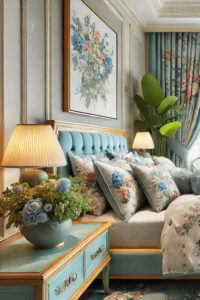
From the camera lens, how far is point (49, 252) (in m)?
1.65

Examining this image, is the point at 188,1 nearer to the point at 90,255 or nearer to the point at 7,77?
the point at 7,77

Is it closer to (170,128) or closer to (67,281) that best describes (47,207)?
(67,281)

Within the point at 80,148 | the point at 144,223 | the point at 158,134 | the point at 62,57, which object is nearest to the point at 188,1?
the point at 158,134

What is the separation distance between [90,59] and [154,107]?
1958 millimetres

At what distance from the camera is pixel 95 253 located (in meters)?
2.05

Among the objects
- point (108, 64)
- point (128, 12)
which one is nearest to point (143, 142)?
point (108, 64)

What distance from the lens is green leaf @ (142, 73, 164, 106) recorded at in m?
4.88

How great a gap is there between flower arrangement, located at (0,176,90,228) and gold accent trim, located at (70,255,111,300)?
0.36 metres

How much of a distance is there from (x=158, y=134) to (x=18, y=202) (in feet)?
12.2

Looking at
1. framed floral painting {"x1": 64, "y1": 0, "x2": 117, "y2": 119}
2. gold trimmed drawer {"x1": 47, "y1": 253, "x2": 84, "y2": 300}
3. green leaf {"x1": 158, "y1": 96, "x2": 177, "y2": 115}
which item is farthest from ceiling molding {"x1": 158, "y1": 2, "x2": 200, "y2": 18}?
gold trimmed drawer {"x1": 47, "y1": 253, "x2": 84, "y2": 300}

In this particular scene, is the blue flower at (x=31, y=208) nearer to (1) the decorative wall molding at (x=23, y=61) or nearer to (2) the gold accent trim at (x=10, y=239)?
(2) the gold accent trim at (x=10, y=239)

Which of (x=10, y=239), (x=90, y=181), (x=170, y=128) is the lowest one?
(x=10, y=239)

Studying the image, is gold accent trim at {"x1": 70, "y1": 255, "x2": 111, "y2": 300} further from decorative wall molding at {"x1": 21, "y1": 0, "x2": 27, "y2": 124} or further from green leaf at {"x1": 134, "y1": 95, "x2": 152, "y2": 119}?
green leaf at {"x1": 134, "y1": 95, "x2": 152, "y2": 119}

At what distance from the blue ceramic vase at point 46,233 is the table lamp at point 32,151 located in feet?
1.01
